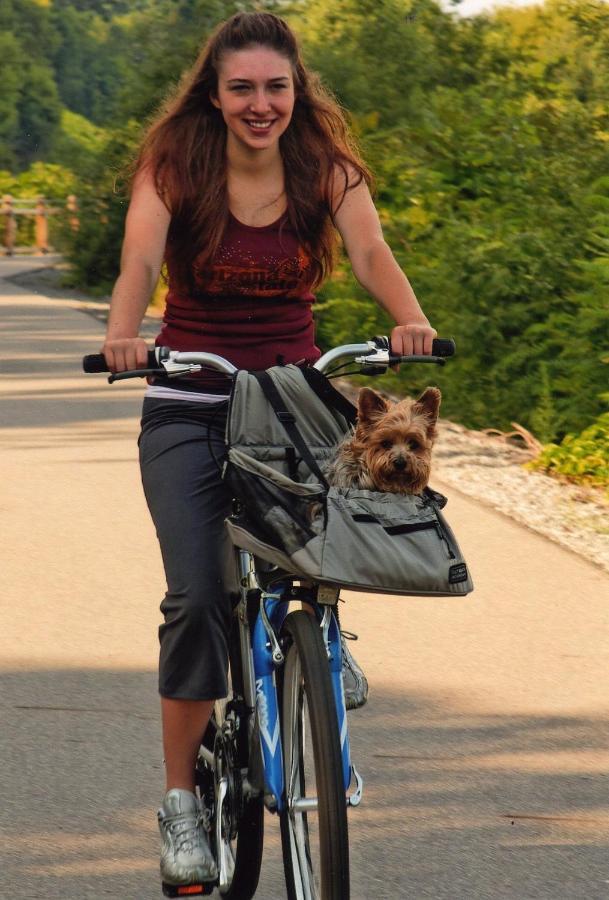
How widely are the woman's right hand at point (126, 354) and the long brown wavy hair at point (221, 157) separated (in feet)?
0.99

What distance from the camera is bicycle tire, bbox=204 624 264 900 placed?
142 inches

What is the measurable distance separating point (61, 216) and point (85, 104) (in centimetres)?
6951

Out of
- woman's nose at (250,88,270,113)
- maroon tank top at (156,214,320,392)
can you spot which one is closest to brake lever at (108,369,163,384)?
maroon tank top at (156,214,320,392)

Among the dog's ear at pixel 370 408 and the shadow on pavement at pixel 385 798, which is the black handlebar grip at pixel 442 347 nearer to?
the dog's ear at pixel 370 408

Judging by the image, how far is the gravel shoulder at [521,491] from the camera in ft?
26.5

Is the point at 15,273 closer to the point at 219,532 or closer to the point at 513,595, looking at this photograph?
the point at 513,595

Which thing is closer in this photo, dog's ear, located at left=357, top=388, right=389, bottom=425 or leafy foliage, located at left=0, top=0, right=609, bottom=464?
dog's ear, located at left=357, top=388, right=389, bottom=425

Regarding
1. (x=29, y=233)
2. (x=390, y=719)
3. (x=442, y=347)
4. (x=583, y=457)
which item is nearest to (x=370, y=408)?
(x=442, y=347)

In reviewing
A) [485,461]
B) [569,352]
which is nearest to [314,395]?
[485,461]

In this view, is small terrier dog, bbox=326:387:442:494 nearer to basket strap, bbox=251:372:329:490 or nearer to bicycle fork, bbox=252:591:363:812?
basket strap, bbox=251:372:329:490

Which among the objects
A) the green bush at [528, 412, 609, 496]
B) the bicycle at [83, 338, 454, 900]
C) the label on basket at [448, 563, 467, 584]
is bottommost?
the green bush at [528, 412, 609, 496]

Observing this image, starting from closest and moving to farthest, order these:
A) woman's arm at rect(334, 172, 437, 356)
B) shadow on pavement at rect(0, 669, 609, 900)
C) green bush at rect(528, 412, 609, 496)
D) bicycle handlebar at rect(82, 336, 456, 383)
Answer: bicycle handlebar at rect(82, 336, 456, 383) < woman's arm at rect(334, 172, 437, 356) < shadow on pavement at rect(0, 669, 609, 900) < green bush at rect(528, 412, 609, 496)

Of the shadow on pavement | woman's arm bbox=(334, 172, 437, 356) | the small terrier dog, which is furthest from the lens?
the shadow on pavement

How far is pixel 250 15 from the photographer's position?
149 inches
